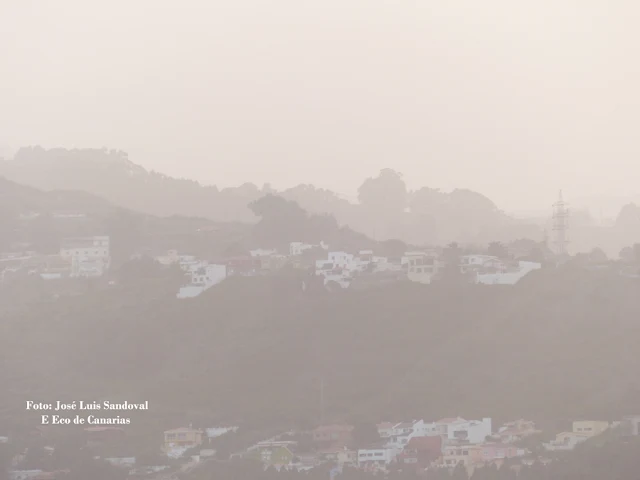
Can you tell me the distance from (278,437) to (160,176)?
19.1 m

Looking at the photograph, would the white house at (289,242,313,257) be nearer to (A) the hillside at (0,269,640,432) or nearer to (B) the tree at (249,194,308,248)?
(B) the tree at (249,194,308,248)

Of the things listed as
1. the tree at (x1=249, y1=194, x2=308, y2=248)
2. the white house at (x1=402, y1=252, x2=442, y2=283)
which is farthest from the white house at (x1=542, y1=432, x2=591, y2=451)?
the tree at (x1=249, y1=194, x2=308, y2=248)

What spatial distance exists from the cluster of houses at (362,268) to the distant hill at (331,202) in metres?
8.44

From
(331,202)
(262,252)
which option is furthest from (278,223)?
(331,202)

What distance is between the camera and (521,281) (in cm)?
1733

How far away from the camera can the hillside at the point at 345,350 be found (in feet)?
46.3

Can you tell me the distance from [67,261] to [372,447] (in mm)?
9031

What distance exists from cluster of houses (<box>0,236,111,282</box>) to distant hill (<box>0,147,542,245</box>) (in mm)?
7176

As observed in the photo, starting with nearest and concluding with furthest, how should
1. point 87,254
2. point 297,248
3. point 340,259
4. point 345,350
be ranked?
point 345,350 → point 340,259 → point 297,248 → point 87,254

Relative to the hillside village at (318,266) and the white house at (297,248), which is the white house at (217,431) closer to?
the hillside village at (318,266)

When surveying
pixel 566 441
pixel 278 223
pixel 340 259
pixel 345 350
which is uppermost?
pixel 278 223

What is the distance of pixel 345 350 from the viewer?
614 inches

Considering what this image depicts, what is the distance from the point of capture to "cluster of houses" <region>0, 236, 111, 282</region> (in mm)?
19906

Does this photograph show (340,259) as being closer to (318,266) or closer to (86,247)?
(318,266)
